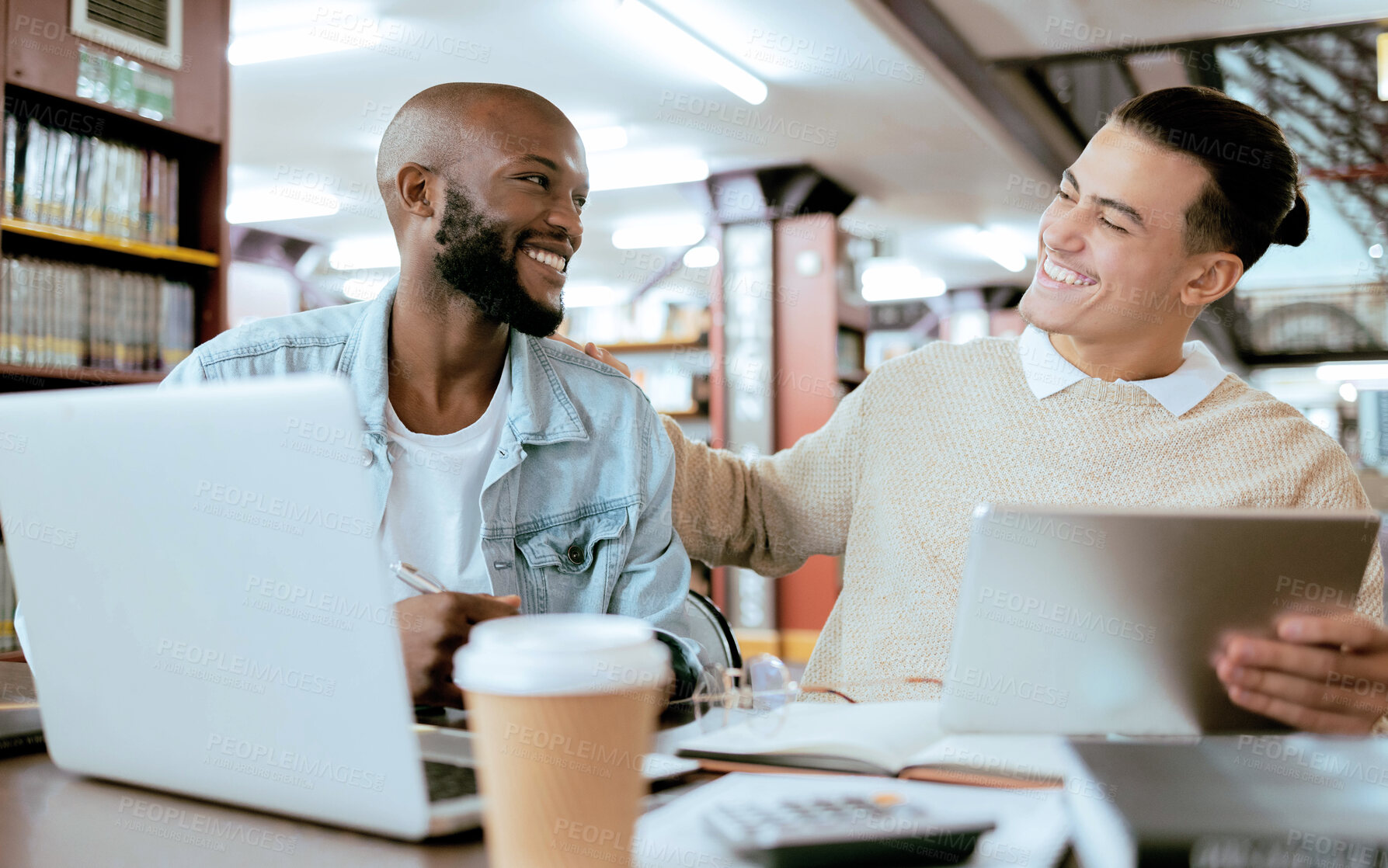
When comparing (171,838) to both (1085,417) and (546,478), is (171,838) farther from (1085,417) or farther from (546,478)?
(1085,417)

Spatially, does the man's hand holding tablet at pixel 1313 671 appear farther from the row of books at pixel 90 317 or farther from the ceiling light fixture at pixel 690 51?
the ceiling light fixture at pixel 690 51

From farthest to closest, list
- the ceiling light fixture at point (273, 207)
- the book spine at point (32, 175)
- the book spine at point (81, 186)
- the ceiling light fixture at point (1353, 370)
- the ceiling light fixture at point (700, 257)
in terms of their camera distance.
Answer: the ceiling light fixture at point (1353, 370), the ceiling light fixture at point (700, 257), the ceiling light fixture at point (273, 207), the book spine at point (81, 186), the book spine at point (32, 175)

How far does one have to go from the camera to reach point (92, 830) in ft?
2.35

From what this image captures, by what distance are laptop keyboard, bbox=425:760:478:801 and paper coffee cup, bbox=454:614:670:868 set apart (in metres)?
0.16

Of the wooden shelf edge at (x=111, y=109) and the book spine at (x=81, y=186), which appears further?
the book spine at (x=81, y=186)

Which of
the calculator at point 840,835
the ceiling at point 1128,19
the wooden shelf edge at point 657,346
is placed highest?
the ceiling at point 1128,19

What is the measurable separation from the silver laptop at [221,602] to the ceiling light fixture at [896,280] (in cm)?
859

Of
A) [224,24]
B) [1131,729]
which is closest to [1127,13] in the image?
[224,24]

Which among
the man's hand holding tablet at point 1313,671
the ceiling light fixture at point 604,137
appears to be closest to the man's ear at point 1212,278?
the man's hand holding tablet at point 1313,671

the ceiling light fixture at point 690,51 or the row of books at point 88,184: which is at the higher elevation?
the ceiling light fixture at point 690,51

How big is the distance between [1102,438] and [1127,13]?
340 centimetres

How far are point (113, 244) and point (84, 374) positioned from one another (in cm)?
36

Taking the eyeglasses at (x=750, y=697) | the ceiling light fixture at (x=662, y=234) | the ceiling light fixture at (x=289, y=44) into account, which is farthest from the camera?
the ceiling light fixture at (x=662, y=234)

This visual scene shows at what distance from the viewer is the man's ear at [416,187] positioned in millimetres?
1667
